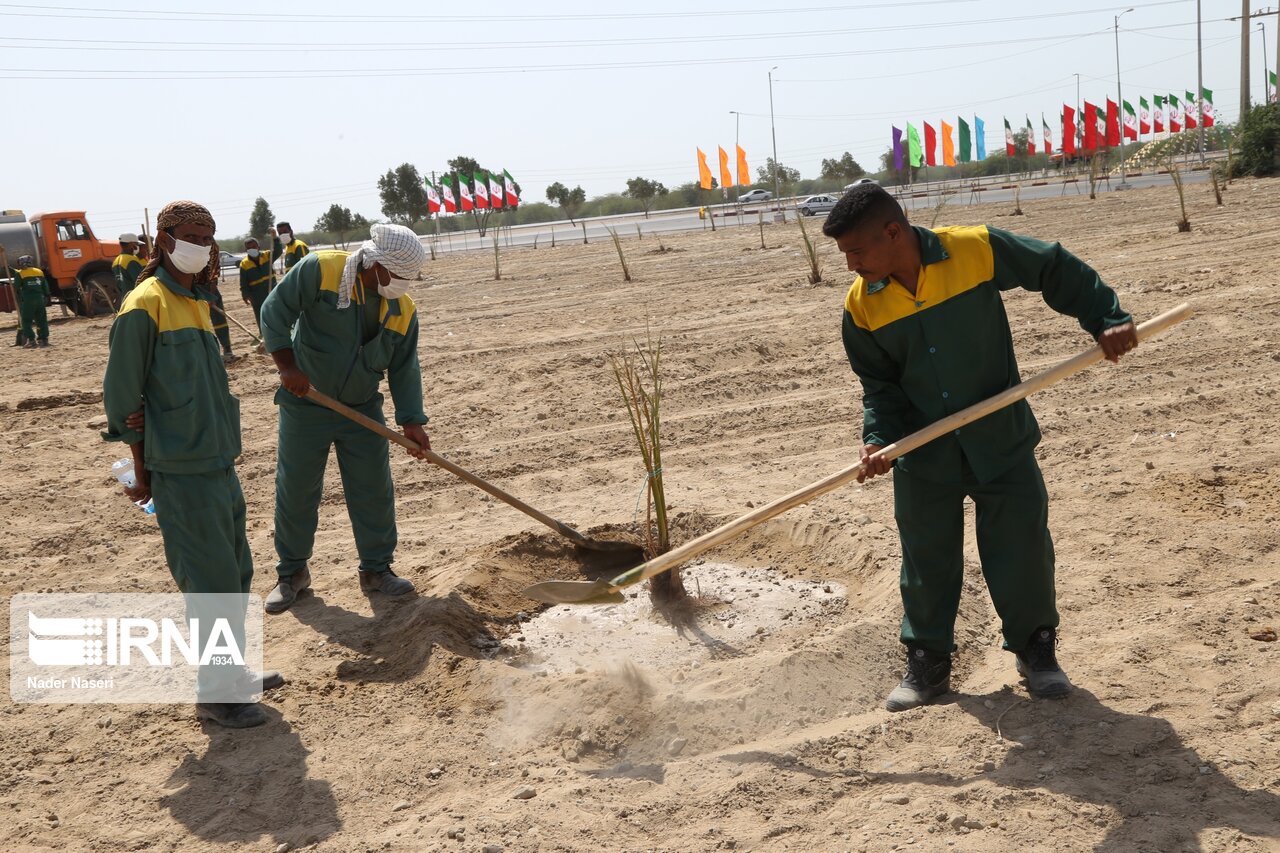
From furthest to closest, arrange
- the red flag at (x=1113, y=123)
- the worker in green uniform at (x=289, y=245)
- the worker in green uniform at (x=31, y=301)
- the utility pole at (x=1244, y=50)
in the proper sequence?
1. the red flag at (x=1113, y=123)
2. the utility pole at (x=1244, y=50)
3. the worker in green uniform at (x=31, y=301)
4. the worker in green uniform at (x=289, y=245)

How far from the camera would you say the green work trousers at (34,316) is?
14.4 meters

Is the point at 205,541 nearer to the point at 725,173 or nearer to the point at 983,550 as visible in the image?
the point at 983,550

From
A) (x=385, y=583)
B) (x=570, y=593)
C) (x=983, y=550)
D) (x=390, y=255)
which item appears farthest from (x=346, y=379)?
(x=983, y=550)

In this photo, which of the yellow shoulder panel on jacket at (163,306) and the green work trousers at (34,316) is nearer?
the yellow shoulder panel on jacket at (163,306)

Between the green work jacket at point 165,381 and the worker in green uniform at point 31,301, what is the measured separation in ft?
41.1

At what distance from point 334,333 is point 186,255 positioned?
1.01 metres

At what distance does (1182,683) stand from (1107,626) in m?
0.50

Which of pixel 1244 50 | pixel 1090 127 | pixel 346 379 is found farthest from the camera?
pixel 1090 127

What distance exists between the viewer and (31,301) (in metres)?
14.4

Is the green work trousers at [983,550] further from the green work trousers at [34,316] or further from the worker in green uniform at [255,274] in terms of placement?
the green work trousers at [34,316]

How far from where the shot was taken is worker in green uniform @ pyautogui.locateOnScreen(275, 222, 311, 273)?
492 inches

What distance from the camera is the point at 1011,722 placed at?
10.7 ft

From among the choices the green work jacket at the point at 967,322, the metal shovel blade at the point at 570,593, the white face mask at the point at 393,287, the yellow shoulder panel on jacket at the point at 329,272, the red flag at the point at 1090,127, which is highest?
the red flag at the point at 1090,127

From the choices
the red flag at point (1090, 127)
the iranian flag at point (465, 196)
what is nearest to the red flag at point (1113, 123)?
the red flag at point (1090, 127)
